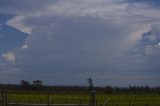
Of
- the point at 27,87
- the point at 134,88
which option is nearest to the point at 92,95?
the point at 27,87

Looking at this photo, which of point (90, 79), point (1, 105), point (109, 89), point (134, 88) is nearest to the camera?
point (1, 105)

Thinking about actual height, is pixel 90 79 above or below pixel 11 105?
above

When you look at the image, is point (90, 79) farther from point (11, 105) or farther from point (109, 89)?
point (109, 89)

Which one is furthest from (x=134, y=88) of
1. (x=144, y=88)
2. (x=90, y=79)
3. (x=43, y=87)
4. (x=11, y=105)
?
(x=11, y=105)

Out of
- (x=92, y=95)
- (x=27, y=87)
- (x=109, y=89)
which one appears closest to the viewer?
(x=92, y=95)

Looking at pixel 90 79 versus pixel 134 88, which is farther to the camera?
pixel 134 88

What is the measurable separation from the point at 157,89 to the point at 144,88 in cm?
1170

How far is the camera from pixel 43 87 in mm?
142750

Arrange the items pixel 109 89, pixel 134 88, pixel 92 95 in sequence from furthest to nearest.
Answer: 1. pixel 134 88
2. pixel 109 89
3. pixel 92 95

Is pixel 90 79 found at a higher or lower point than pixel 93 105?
higher

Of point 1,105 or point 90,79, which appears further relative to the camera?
point 90,79

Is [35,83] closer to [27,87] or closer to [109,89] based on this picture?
[27,87]

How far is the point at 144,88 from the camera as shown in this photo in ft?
518

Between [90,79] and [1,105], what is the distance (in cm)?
3560
